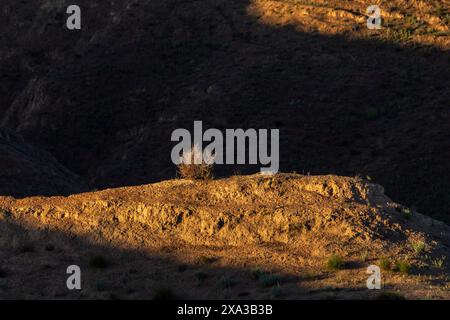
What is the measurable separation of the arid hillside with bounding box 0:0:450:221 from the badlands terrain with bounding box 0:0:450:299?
5.7 inches

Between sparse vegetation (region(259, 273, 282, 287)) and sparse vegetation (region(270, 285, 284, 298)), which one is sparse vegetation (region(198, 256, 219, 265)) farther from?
sparse vegetation (region(270, 285, 284, 298))

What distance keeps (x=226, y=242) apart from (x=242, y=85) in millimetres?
36869

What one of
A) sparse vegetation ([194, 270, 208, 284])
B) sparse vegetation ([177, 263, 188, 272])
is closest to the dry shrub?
sparse vegetation ([177, 263, 188, 272])

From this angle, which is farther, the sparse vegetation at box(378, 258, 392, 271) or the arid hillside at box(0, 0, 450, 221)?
the arid hillside at box(0, 0, 450, 221)

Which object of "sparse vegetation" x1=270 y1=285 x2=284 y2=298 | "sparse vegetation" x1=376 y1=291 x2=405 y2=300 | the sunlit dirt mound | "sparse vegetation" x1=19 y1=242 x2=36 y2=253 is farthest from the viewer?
"sparse vegetation" x1=19 y1=242 x2=36 y2=253

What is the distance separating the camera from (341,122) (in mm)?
55219

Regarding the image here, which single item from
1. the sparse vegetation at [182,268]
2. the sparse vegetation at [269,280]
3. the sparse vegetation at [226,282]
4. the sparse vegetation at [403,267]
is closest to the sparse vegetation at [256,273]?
the sparse vegetation at [269,280]

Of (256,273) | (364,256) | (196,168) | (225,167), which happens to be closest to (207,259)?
(256,273)

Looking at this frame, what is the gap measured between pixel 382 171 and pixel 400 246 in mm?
26875

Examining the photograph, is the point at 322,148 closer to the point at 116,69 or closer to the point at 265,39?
the point at 265,39

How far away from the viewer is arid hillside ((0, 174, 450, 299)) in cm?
2103

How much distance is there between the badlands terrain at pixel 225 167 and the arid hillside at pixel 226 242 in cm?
6

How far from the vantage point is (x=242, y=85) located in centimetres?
5978

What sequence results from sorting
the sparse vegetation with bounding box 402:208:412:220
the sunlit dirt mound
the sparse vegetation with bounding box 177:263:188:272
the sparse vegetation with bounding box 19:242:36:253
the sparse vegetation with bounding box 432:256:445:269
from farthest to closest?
1. the sparse vegetation with bounding box 402:208:412:220
2. the sparse vegetation with bounding box 19:242:36:253
3. the sunlit dirt mound
4. the sparse vegetation with bounding box 177:263:188:272
5. the sparse vegetation with bounding box 432:256:445:269
